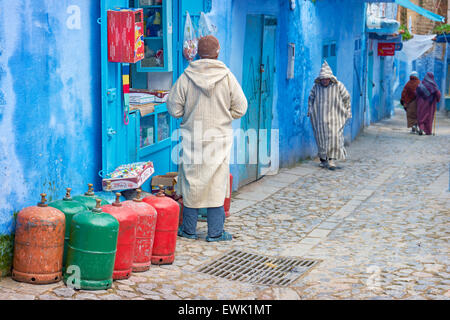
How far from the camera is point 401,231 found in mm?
7305

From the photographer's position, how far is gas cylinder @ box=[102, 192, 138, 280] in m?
5.12

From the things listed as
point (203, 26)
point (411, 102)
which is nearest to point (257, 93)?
point (203, 26)

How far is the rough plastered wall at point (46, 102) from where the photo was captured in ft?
16.1

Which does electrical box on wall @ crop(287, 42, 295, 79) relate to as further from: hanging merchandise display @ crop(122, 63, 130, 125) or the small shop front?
hanging merchandise display @ crop(122, 63, 130, 125)

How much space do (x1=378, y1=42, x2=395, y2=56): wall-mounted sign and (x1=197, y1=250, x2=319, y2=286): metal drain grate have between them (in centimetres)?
1754

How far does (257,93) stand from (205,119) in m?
3.77

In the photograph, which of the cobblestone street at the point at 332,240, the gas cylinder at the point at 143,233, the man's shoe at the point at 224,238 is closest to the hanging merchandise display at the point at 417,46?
the cobblestone street at the point at 332,240

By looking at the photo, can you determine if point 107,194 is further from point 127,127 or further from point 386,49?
point 386,49

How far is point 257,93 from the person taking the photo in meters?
10.0

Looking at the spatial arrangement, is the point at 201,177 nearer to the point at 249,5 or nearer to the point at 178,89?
the point at 178,89

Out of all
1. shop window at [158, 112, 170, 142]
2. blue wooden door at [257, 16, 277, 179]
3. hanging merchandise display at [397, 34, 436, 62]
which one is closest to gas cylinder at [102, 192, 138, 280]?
shop window at [158, 112, 170, 142]

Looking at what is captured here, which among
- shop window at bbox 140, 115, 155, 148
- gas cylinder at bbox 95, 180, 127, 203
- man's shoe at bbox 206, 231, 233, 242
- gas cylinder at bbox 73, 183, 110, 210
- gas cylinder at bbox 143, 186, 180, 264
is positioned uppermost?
shop window at bbox 140, 115, 155, 148

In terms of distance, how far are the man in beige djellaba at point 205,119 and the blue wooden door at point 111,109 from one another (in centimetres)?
50
